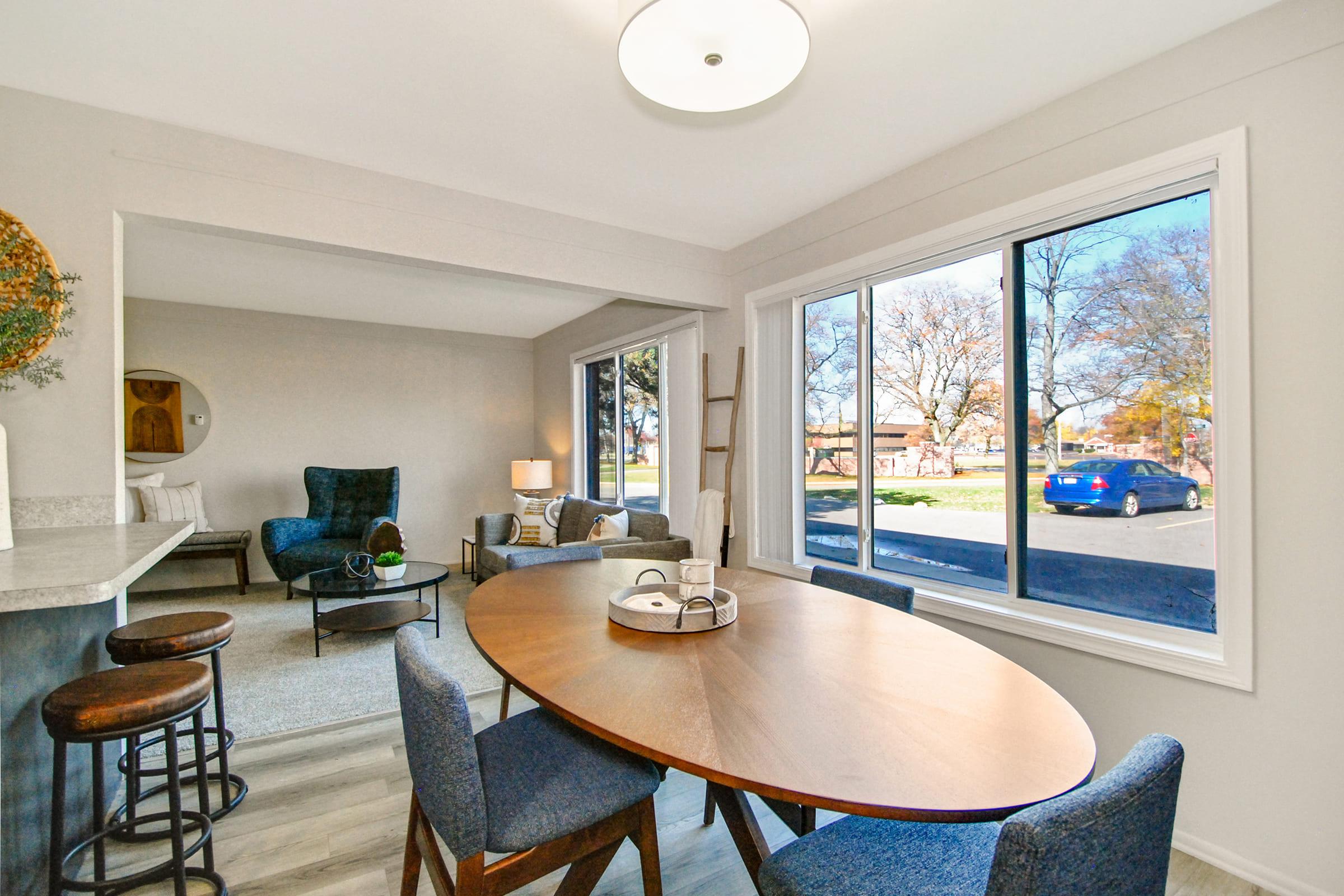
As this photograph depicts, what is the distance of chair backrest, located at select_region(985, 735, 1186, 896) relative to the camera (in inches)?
27.4

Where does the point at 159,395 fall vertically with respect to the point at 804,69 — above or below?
below

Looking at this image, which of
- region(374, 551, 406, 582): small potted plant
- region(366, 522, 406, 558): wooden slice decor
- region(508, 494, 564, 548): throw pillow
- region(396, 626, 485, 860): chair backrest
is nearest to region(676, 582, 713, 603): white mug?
region(396, 626, 485, 860): chair backrest

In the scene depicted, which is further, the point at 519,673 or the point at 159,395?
the point at 159,395

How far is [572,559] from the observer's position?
8.54ft

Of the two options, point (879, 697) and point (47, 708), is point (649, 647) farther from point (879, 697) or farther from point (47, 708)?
point (47, 708)

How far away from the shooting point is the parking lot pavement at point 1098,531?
1979 millimetres

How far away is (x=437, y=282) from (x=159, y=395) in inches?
112

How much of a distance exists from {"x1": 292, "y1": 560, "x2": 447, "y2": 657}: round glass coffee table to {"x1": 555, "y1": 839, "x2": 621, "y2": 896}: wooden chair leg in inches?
107

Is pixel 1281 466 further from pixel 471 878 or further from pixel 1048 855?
pixel 471 878

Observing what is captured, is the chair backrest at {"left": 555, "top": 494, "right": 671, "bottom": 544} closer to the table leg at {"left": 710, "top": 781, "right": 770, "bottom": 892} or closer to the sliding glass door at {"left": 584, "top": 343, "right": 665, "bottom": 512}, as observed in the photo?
the sliding glass door at {"left": 584, "top": 343, "right": 665, "bottom": 512}

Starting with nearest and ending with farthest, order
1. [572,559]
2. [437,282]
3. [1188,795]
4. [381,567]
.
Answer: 1. [1188,795]
2. [572,559]
3. [381,567]
4. [437,282]

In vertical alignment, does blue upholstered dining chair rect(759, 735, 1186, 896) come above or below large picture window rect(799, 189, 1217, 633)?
below

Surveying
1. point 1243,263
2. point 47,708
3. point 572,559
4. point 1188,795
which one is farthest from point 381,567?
point 1243,263

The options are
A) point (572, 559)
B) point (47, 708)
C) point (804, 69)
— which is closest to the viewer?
point (47, 708)
